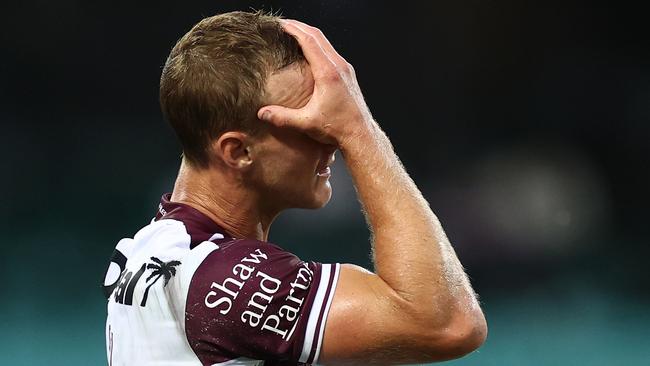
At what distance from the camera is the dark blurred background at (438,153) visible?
4070 mm

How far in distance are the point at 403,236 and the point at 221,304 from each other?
23 centimetres

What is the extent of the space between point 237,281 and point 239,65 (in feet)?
0.93

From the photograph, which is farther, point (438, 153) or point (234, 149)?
point (438, 153)

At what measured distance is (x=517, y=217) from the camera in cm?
448

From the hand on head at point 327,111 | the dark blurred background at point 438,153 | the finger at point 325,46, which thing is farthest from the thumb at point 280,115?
the dark blurred background at point 438,153

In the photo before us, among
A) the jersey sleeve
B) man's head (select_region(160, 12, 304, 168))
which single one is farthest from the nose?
the jersey sleeve

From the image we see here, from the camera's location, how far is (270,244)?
1040 millimetres

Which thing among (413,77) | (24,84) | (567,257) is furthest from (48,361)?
(567,257)

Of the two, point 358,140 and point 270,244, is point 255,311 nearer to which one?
point 270,244

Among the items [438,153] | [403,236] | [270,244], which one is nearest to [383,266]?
[403,236]

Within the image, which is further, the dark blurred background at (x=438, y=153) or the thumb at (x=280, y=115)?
the dark blurred background at (x=438, y=153)

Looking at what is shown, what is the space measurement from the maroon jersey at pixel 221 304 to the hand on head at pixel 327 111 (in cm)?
16

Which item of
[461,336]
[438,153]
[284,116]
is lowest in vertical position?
[438,153]

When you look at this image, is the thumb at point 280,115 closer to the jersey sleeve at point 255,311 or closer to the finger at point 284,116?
the finger at point 284,116
